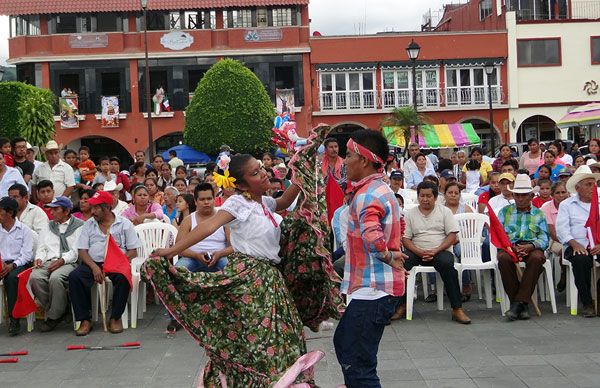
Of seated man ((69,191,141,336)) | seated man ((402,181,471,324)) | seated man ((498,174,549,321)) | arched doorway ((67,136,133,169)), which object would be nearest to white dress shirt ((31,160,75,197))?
seated man ((69,191,141,336))

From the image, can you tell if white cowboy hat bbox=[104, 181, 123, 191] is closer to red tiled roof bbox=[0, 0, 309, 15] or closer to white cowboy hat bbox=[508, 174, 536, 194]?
white cowboy hat bbox=[508, 174, 536, 194]

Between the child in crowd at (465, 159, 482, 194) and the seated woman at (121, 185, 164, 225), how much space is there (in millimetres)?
6031

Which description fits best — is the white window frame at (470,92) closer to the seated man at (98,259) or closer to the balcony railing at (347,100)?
the balcony railing at (347,100)

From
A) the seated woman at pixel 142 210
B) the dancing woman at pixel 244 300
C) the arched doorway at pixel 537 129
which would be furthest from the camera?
the arched doorway at pixel 537 129

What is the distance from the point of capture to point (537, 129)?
39.6 metres

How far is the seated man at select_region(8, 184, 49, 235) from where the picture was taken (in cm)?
936

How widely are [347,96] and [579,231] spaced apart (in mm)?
29939

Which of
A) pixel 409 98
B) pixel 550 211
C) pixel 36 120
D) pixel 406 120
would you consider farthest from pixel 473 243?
pixel 409 98

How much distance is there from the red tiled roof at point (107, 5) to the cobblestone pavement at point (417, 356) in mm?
29317

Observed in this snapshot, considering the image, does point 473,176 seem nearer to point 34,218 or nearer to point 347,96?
point 34,218

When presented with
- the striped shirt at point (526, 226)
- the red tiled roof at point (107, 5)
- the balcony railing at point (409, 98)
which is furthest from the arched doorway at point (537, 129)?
the striped shirt at point (526, 226)

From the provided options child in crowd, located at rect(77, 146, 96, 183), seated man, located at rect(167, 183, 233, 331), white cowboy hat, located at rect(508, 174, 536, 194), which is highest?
child in crowd, located at rect(77, 146, 96, 183)

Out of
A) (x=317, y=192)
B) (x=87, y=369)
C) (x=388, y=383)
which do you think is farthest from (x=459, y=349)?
(x=87, y=369)

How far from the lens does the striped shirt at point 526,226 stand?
8.80m
